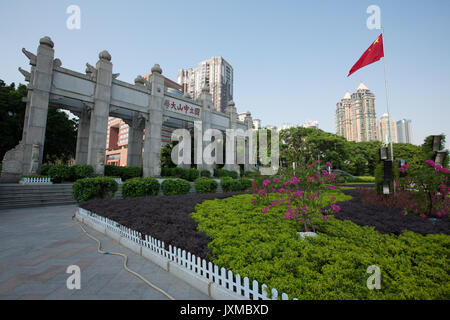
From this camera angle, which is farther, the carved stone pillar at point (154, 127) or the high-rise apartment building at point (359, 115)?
the high-rise apartment building at point (359, 115)

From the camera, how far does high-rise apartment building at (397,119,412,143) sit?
105 m

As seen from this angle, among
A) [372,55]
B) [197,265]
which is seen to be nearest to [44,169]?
[197,265]

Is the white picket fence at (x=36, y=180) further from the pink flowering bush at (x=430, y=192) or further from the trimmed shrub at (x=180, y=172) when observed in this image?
the pink flowering bush at (x=430, y=192)

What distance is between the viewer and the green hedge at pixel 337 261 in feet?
8.21

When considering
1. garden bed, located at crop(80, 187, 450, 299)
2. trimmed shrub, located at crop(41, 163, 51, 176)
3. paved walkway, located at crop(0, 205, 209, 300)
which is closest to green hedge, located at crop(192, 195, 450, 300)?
garden bed, located at crop(80, 187, 450, 299)

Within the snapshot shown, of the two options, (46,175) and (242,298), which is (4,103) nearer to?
(46,175)

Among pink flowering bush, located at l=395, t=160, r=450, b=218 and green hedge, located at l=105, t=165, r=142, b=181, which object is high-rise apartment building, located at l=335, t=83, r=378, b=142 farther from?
green hedge, located at l=105, t=165, r=142, b=181

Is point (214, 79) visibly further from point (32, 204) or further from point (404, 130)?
point (404, 130)

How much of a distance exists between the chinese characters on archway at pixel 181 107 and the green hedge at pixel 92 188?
12387mm

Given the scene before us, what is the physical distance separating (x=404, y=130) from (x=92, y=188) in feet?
470

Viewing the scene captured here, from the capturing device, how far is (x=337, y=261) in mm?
3174

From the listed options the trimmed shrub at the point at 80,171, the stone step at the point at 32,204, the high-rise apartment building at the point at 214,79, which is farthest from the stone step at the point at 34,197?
the high-rise apartment building at the point at 214,79

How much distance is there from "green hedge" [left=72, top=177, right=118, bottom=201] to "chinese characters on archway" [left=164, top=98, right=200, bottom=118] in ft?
40.6
